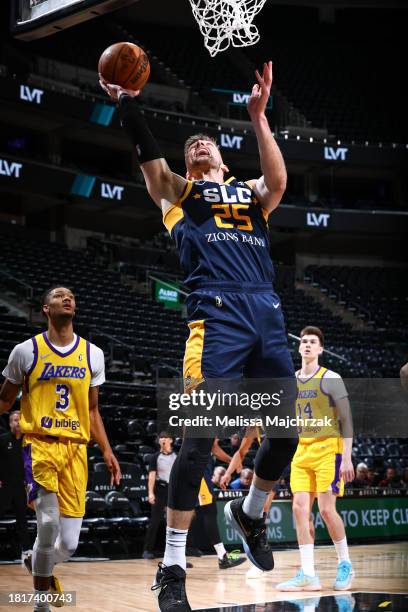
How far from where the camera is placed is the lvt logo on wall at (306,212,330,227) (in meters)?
28.8

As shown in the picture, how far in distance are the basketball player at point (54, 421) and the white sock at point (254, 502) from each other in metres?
1.24

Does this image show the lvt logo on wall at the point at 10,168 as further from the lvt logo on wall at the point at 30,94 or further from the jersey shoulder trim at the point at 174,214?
the jersey shoulder trim at the point at 174,214

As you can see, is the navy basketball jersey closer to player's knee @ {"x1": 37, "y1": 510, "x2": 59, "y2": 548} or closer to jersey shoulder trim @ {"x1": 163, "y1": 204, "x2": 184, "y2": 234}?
jersey shoulder trim @ {"x1": 163, "y1": 204, "x2": 184, "y2": 234}

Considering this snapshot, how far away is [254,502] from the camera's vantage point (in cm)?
454

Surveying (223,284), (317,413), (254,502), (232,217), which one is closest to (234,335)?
(223,284)

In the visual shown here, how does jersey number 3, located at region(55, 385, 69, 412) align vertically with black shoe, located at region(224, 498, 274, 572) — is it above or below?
above

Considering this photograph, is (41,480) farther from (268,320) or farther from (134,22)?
(134,22)

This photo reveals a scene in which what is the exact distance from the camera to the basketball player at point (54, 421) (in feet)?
16.7

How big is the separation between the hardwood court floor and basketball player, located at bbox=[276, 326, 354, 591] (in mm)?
421

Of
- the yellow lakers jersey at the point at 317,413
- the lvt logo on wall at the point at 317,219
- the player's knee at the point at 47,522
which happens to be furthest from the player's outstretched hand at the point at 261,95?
the lvt logo on wall at the point at 317,219

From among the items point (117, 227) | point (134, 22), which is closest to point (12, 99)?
point (117, 227)

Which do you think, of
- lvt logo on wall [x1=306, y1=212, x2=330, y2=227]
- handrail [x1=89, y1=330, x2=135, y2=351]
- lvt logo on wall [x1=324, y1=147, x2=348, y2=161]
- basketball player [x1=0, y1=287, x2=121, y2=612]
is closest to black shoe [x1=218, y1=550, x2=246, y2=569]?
basketball player [x1=0, y1=287, x2=121, y2=612]

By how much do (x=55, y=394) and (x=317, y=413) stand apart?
298 cm

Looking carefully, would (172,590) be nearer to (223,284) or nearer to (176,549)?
(176,549)
